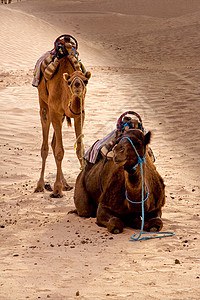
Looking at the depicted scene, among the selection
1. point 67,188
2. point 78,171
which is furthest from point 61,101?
point 78,171

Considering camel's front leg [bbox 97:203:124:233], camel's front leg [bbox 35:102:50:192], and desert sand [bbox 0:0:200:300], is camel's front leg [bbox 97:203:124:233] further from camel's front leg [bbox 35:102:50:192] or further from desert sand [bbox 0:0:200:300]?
camel's front leg [bbox 35:102:50:192]

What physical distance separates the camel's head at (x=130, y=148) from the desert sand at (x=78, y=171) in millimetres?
851

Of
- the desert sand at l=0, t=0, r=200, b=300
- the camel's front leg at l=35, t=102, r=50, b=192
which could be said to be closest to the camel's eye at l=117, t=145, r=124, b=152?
the desert sand at l=0, t=0, r=200, b=300

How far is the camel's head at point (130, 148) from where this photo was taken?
5008 millimetres

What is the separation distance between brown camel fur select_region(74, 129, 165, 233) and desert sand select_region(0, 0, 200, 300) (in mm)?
172

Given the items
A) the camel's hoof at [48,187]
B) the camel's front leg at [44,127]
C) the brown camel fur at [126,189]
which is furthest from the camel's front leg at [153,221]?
the camel's front leg at [44,127]

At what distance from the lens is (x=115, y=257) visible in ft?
16.0

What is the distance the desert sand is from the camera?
4.22 meters

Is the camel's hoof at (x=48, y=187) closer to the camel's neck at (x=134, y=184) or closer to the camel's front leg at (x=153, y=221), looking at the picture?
the camel's front leg at (x=153, y=221)

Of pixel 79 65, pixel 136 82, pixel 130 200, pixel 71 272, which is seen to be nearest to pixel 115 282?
A: pixel 71 272

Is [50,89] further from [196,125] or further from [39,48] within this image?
[39,48]

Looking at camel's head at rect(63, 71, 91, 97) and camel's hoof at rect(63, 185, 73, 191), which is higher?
camel's head at rect(63, 71, 91, 97)

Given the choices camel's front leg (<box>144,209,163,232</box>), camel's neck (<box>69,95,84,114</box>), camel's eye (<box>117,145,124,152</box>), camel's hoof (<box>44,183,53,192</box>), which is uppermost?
camel's neck (<box>69,95,84,114</box>)

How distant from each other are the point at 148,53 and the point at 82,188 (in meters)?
21.8
